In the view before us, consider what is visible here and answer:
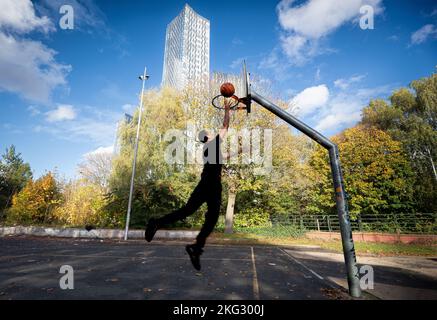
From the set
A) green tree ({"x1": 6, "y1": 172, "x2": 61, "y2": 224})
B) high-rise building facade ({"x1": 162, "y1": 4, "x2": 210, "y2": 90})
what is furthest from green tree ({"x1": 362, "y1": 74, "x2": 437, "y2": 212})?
high-rise building facade ({"x1": 162, "y1": 4, "x2": 210, "y2": 90})

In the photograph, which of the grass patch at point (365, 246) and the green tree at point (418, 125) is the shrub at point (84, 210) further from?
the green tree at point (418, 125)

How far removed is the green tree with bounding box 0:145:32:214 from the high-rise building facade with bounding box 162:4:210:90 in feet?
126

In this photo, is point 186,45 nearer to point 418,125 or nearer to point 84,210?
point 84,210

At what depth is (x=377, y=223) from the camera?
18.5 meters

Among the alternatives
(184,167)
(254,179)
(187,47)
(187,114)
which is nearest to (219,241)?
(254,179)

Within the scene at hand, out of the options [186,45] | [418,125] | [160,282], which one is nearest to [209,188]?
[160,282]

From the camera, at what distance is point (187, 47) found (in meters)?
68.6

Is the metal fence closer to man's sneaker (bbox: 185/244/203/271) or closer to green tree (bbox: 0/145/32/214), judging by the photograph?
man's sneaker (bbox: 185/244/203/271)

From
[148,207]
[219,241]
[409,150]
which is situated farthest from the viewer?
[409,150]

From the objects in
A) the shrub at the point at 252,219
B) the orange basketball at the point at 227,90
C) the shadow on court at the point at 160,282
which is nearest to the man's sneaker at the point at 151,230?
the shadow on court at the point at 160,282

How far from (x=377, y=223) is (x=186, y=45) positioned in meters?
67.5

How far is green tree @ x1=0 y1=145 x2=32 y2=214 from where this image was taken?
38844mm
